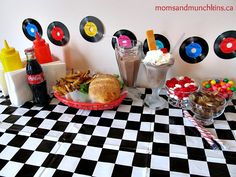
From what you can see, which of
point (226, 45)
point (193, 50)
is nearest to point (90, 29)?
point (193, 50)

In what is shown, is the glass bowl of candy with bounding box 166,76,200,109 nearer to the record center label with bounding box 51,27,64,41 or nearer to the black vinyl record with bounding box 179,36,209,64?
the black vinyl record with bounding box 179,36,209,64

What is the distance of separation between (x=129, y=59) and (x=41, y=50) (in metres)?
0.43

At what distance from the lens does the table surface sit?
2.13 feet

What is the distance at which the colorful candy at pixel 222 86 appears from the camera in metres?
0.91

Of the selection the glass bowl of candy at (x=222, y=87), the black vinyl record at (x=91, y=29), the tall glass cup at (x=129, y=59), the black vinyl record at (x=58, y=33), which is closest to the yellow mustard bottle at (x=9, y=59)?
the black vinyl record at (x=58, y=33)

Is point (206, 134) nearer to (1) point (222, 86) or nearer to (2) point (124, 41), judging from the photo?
(1) point (222, 86)

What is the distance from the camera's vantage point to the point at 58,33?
111cm

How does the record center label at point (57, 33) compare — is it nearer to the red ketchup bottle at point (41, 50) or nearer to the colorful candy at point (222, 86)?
the red ketchup bottle at point (41, 50)

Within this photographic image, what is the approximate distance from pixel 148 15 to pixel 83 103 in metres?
0.49

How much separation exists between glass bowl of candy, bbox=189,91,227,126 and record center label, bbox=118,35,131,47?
377mm

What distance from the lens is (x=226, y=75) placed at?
1.01m

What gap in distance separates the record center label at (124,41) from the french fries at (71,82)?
23cm

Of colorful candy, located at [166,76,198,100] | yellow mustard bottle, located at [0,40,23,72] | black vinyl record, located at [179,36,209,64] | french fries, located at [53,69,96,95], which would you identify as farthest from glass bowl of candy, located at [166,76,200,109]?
yellow mustard bottle, located at [0,40,23,72]

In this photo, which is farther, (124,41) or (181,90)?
(124,41)
